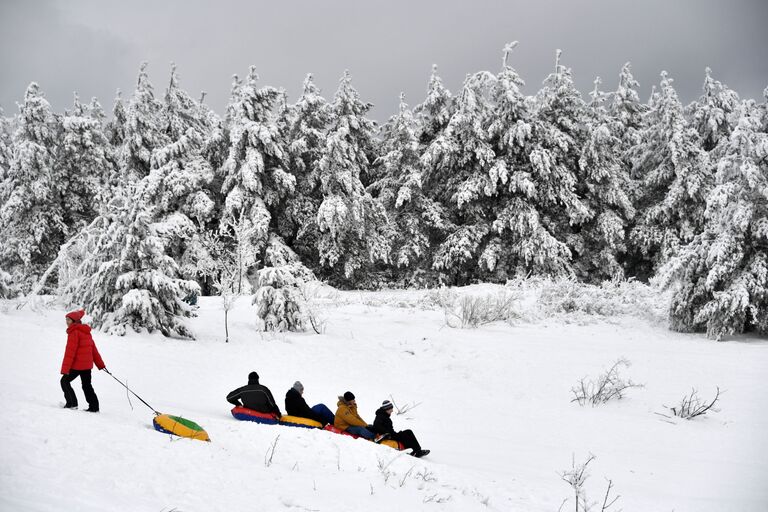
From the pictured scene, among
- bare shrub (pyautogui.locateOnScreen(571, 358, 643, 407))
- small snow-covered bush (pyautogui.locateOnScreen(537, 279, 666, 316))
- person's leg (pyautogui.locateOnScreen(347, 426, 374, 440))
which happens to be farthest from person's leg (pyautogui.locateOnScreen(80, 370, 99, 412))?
small snow-covered bush (pyautogui.locateOnScreen(537, 279, 666, 316))

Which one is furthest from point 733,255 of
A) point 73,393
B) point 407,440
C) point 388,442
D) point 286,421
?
point 73,393

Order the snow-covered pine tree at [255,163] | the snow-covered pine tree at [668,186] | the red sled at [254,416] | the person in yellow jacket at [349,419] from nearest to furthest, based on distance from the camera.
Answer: the red sled at [254,416] < the person in yellow jacket at [349,419] < the snow-covered pine tree at [255,163] < the snow-covered pine tree at [668,186]

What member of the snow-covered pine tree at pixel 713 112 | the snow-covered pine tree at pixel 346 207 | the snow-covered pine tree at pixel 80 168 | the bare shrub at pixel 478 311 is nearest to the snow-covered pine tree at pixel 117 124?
the snow-covered pine tree at pixel 80 168

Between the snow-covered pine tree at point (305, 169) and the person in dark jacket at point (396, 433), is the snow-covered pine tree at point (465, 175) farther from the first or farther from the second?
the person in dark jacket at point (396, 433)

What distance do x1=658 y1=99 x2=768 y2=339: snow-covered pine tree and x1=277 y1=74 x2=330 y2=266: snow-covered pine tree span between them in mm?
15574

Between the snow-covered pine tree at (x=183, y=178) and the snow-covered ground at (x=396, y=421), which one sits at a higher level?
the snow-covered pine tree at (x=183, y=178)

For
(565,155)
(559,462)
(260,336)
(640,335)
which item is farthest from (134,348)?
(565,155)

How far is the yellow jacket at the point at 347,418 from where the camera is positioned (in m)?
7.35

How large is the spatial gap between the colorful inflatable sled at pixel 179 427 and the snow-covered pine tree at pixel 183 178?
1551 centimetres

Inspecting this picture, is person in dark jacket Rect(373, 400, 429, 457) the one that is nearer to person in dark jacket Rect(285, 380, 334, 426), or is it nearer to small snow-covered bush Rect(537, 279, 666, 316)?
person in dark jacket Rect(285, 380, 334, 426)

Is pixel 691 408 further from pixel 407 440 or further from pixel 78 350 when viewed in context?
pixel 78 350

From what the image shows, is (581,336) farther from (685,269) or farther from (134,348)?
(134,348)

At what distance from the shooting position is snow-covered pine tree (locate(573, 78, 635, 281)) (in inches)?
964

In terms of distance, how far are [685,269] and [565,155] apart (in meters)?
12.6
